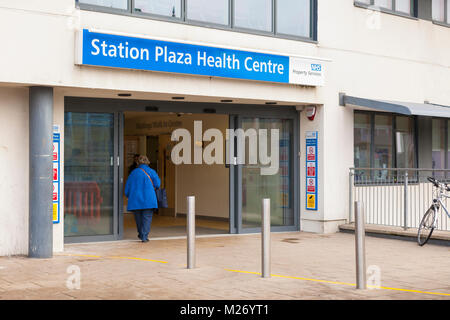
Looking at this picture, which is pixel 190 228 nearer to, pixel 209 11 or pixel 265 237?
pixel 265 237

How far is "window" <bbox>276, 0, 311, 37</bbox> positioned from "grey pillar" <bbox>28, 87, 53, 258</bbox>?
5.17 meters

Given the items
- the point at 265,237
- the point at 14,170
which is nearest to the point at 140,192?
the point at 14,170

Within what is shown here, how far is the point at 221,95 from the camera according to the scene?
11875 mm

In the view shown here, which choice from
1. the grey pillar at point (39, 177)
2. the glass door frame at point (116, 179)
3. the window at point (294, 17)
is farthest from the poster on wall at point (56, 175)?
the window at point (294, 17)

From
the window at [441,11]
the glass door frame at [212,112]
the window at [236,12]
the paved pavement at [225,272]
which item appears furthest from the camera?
the window at [441,11]

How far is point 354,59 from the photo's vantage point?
558 inches

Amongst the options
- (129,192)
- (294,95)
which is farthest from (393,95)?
(129,192)

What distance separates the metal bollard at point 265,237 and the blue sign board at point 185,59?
12.9 ft

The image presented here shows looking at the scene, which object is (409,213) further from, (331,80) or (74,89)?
(74,89)

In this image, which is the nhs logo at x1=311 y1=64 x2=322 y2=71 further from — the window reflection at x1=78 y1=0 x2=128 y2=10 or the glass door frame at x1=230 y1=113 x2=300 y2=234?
the window reflection at x1=78 y1=0 x2=128 y2=10

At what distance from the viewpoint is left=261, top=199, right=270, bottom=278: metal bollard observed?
7.98 m

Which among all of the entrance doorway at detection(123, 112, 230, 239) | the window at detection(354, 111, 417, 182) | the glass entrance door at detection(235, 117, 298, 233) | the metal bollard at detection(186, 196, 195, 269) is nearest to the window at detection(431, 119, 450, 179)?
the window at detection(354, 111, 417, 182)

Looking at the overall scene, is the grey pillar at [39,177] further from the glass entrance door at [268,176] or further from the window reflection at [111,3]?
the glass entrance door at [268,176]

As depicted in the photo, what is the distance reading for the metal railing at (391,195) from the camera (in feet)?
42.6
